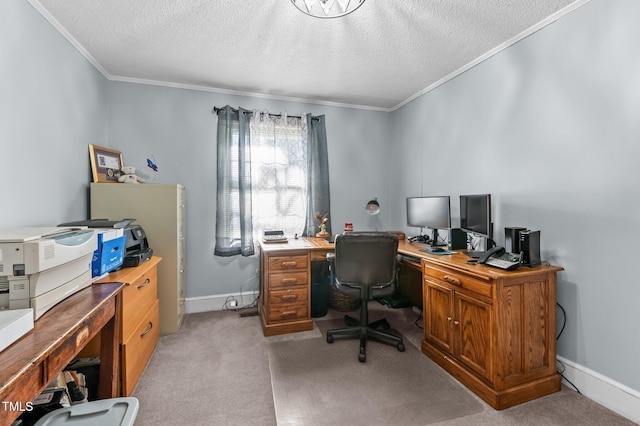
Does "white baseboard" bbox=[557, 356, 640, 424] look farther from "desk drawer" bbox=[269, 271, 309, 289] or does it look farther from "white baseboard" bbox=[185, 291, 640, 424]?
"desk drawer" bbox=[269, 271, 309, 289]

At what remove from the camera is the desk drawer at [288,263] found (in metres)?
2.62

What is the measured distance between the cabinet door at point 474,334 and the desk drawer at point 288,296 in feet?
4.37

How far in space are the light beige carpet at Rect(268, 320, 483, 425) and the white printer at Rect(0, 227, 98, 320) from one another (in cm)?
132

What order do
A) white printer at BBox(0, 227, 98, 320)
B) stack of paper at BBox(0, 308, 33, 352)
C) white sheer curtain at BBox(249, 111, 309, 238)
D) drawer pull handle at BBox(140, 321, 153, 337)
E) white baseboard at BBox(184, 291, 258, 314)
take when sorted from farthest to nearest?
white sheer curtain at BBox(249, 111, 309, 238), white baseboard at BBox(184, 291, 258, 314), drawer pull handle at BBox(140, 321, 153, 337), white printer at BBox(0, 227, 98, 320), stack of paper at BBox(0, 308, 33, 352)

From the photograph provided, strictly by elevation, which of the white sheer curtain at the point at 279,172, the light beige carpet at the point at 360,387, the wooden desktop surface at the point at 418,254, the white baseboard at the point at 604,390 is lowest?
the light beige carpet at the point at 360,387

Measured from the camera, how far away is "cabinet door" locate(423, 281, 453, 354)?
Answer: 80.8 inches

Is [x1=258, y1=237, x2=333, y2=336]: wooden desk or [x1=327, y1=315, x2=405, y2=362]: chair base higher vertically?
[x1=258, y1=237, x2=333, y2=336]: wooden desk

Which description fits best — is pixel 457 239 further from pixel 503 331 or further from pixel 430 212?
pixel 503 331

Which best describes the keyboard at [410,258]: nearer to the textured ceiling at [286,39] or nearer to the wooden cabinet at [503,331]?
the wooden cabinet at [503,331]

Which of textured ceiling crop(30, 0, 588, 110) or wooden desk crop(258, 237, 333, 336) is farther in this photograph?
wooden desk crop(258, 237, 333, 336)

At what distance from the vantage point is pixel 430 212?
9.37ft

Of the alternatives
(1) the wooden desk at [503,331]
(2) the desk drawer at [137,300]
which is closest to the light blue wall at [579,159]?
(1) the wooden desk at [503,331]

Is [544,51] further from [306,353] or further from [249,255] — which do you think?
[249,255]

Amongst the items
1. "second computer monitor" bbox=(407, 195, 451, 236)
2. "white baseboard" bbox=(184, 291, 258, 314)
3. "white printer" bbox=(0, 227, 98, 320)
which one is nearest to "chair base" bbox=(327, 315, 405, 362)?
"second computer monitor" bbox=(407, 195, 451, 236)
